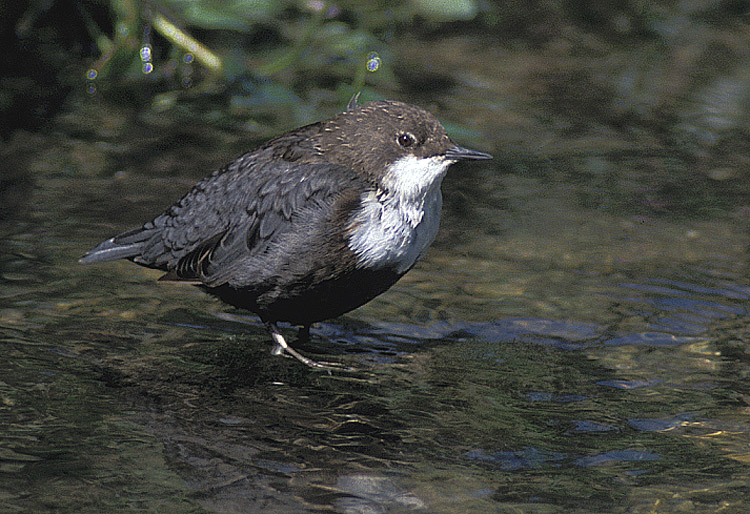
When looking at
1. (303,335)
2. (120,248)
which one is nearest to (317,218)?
(303,335)

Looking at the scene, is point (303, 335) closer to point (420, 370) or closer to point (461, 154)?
point (420, 370)

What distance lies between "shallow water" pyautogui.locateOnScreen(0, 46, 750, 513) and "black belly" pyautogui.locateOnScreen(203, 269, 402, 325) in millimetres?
228

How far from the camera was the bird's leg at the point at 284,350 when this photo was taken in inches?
157

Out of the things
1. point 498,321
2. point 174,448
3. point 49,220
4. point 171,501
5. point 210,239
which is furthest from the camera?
point 49,220

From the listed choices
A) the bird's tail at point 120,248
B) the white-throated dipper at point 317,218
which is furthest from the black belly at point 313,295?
the bird's tail at point 120,248

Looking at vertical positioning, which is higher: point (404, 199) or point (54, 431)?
point (404, 199)

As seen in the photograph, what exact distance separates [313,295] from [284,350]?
38cm

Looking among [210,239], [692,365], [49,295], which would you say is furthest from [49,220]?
[692,365]

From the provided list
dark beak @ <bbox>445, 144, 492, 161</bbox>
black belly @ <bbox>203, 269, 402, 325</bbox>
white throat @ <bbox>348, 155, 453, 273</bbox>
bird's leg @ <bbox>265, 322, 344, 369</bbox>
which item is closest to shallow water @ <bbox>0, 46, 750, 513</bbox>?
bird's leg @ <bbox>265, 322, 344, 369</bbox>

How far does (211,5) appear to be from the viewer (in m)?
6.38

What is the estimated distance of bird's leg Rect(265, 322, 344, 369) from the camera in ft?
13.1

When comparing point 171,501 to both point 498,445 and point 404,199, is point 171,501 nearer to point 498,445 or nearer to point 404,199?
point 498,445

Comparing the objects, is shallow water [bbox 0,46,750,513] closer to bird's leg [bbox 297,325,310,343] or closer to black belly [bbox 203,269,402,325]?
bird's leg [bbox 297,325,310,343]

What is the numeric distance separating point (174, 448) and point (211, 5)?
3829mm
